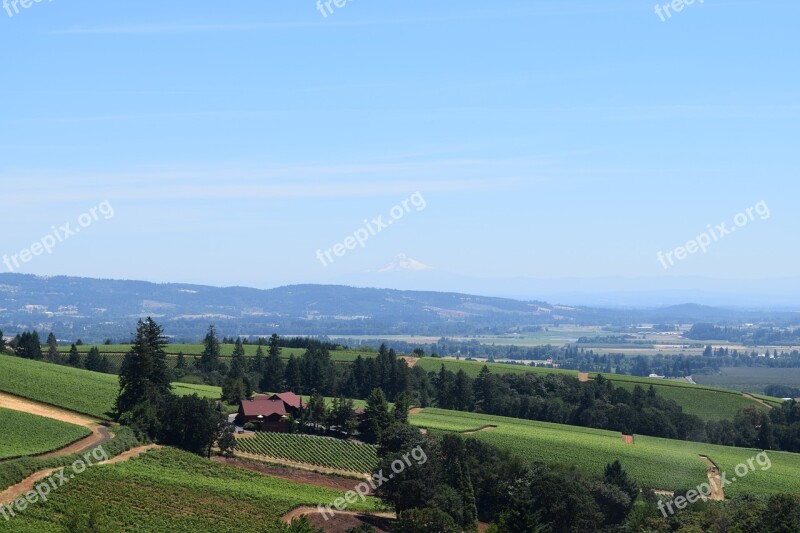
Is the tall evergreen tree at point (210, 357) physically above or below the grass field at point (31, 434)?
above

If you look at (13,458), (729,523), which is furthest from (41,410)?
(729,523)

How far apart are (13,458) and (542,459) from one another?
47.7 meters

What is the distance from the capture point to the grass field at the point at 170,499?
55875 mm

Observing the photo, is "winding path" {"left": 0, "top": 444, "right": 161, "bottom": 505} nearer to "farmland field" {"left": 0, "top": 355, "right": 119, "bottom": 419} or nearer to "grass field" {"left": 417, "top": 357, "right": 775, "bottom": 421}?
"farmland field" {"left": 0, "top": 355, "right": 119, "bottom": 419}

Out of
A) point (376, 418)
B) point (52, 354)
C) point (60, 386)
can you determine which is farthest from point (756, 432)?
point (52, 354)

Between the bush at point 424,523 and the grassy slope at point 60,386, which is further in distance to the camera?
the grassy slope at point 60,386

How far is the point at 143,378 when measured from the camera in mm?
85938

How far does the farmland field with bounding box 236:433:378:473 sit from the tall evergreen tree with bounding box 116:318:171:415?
8.86 m

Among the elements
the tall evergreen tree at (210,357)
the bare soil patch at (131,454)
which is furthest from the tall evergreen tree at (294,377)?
the bare soil patch at (131,454)

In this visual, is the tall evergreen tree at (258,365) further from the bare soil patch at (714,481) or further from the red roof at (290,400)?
the bare soil patch at (714,481)

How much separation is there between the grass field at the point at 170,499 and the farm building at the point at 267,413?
21.8 meters

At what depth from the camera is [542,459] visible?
90062 mm

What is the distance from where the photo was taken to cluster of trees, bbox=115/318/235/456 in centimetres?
7925

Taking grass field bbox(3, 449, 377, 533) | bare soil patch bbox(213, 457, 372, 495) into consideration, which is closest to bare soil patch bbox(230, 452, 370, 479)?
bare soil patch bbox(213, 457, 372, 495)
